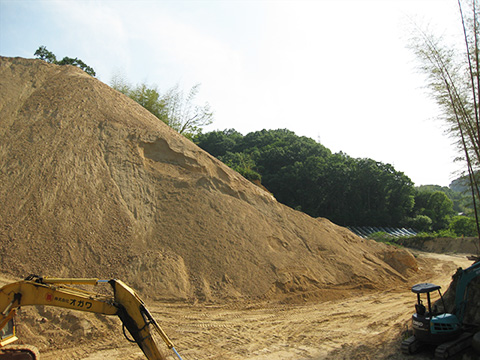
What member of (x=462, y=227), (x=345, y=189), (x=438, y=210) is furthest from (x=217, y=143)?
(x=462, y=227)

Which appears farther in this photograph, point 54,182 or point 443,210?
point 443,210

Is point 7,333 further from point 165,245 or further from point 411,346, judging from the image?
point 411,346

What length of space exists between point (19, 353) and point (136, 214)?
21.9ft

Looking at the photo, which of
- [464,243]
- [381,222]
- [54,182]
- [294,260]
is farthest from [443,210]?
[54,182]

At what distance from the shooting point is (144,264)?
35.4ft

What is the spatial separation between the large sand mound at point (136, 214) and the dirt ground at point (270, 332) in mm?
842

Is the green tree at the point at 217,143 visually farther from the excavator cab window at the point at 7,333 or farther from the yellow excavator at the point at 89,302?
the yellow excavator at the point at 89,302

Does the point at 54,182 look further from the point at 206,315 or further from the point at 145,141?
the point at 206,315

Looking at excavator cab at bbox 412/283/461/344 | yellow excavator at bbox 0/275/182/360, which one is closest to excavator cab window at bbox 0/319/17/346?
yellow excavator at bbox 0/275/182/360

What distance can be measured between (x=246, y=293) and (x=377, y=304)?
4046 millimetres

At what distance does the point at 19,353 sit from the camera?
19.5 feet

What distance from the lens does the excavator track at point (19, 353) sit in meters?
5.86

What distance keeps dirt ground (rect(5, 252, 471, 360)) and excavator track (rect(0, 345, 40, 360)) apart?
1063mm

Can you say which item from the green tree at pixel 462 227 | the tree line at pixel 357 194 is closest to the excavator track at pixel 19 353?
the tree line at pixel 357 194
